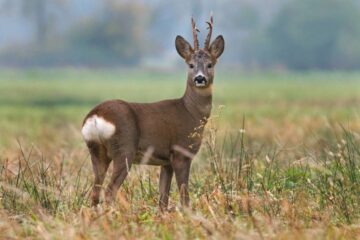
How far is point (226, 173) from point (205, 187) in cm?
24

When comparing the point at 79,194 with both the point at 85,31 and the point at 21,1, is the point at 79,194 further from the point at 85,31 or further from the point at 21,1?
the point at 21,1

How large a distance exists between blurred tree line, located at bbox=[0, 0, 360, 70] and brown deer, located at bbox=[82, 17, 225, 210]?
3863 inches

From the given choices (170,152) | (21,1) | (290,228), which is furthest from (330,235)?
(21,1)

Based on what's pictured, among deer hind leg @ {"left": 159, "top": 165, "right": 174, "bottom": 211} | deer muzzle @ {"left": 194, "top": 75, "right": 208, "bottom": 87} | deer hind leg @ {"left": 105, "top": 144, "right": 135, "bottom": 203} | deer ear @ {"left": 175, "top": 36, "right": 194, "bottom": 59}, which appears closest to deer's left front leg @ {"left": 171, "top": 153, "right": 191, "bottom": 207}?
deer hind leg @ {"left": 159, "top": 165, "right": 174, "bottom": 211}

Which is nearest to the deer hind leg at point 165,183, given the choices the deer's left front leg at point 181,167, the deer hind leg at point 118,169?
the deer's left front leg at point 181,167

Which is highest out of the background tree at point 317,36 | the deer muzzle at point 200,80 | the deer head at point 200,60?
the deer head at point 200,60

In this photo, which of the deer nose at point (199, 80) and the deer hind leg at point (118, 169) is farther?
the deer nose at point (199, 80)

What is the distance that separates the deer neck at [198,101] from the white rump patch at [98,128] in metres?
1.00

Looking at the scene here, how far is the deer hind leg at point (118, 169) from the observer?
29.1 ft

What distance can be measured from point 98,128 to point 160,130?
636mm

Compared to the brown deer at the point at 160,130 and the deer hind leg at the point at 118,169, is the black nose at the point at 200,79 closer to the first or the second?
the brown deer at the point at 160,130

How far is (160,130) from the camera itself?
9180 mm

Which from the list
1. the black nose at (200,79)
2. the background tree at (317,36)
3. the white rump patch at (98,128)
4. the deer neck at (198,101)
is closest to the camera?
the white rump patch at (98,128)

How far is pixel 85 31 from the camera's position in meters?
128
